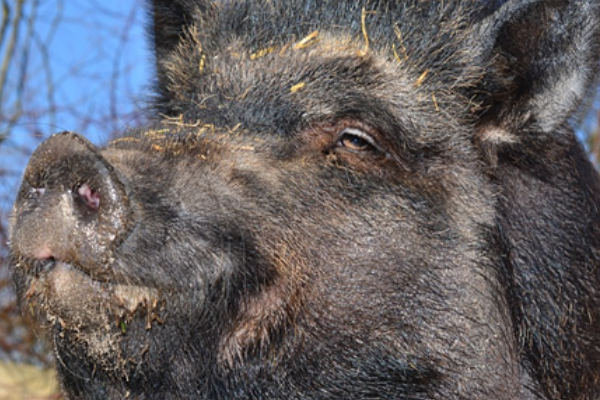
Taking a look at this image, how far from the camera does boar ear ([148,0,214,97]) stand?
603 cm

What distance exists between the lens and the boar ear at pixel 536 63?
187 inches

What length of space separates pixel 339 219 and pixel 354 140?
45cm

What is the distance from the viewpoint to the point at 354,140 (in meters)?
4.65

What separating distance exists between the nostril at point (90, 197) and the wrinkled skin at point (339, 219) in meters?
0.02

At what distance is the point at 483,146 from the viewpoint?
495 centimetres

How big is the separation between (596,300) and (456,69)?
1597 mm

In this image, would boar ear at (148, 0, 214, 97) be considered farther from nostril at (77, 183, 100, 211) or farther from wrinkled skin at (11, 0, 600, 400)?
nostril at (77, 183, 100, 211)

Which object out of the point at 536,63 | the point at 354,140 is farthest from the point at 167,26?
the point at 536,63

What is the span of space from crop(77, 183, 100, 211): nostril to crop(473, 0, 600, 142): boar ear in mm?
2323

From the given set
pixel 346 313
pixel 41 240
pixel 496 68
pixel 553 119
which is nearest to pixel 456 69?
pixel 496 68

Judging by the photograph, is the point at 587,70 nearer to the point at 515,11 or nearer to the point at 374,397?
the point at 515,11

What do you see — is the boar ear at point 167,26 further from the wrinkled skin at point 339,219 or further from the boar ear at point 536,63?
the boar ear at point 536,63

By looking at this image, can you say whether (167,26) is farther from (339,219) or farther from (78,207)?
(78,207)

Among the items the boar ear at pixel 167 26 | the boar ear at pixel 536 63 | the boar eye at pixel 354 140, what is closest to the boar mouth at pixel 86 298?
the boar eye at pixel 354 140
